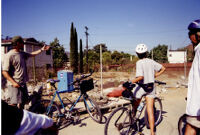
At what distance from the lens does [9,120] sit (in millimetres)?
1107

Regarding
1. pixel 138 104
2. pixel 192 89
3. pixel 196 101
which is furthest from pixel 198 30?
pixel 138 104

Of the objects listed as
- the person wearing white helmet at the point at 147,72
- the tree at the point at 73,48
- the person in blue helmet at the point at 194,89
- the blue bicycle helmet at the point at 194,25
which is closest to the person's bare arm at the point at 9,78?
the person wearing white helmet at the point at 147,72

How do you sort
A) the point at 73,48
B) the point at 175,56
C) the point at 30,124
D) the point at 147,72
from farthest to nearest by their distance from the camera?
the point at 175,56 → the point at 73,48 → the point at 147,72 → the point at 30,124

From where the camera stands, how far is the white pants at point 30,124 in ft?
3.83

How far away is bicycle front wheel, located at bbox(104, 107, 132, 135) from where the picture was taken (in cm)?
297

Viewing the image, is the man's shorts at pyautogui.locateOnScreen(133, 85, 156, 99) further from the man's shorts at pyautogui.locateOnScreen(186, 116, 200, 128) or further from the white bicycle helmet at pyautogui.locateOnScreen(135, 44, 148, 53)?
the man's shorts at pyautogui.locateOnScreen(186, 116, 200, 128)

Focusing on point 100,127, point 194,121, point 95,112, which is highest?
point 194,121

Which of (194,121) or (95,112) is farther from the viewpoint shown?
(95,112)

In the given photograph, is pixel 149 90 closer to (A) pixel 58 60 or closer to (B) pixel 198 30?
(B) pixel 198 30

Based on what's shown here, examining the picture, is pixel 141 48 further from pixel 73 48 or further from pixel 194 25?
pixel 73 48

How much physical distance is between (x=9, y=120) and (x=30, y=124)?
0.17m

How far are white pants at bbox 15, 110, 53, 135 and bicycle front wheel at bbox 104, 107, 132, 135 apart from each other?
183cm

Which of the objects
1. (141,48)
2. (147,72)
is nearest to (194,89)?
(147,72)

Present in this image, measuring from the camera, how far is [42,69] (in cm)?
1342
